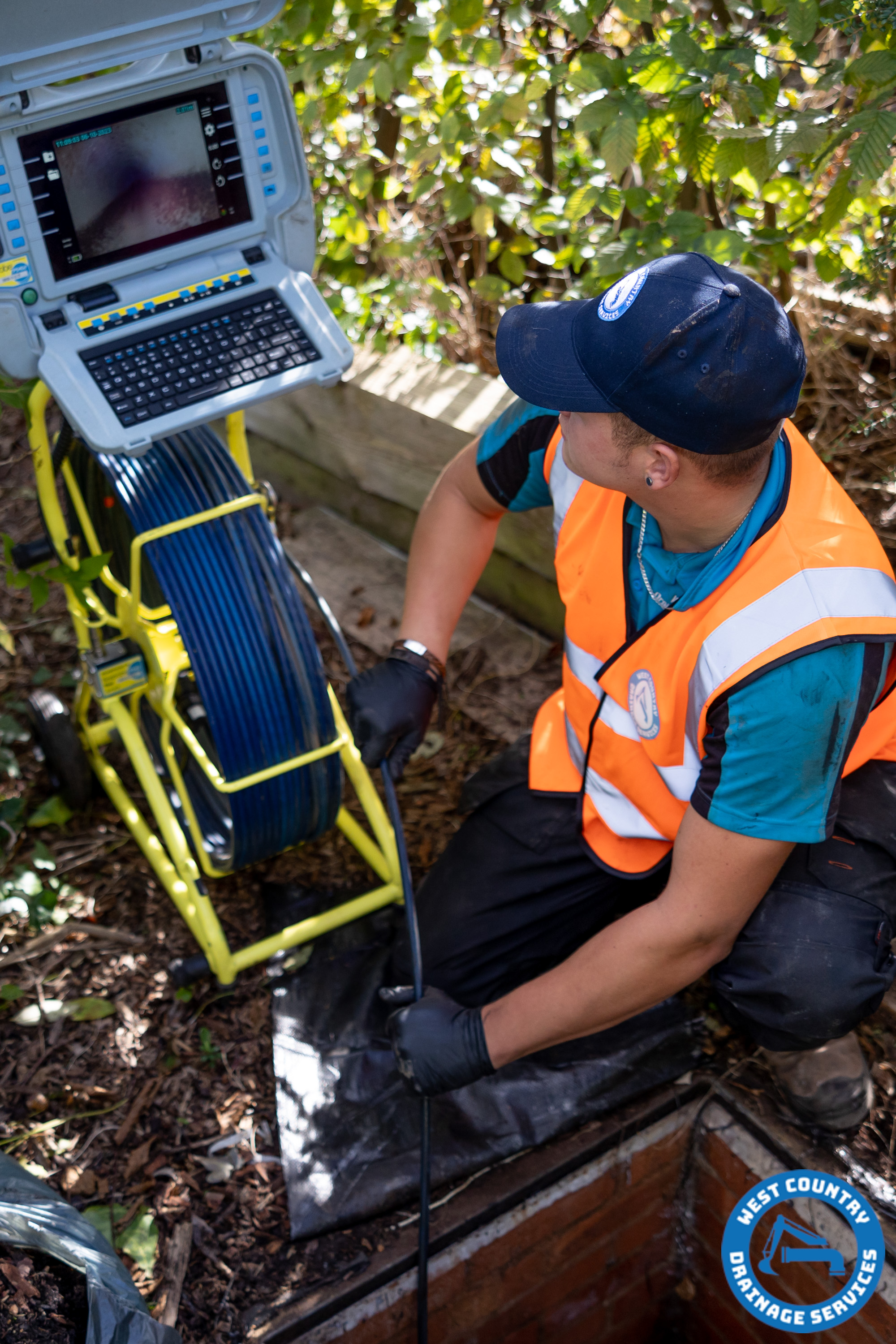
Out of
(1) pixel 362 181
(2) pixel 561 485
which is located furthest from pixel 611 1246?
(1) pixel 362 181

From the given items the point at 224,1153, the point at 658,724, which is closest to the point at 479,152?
the point at 658,724

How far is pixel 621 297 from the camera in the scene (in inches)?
60.1

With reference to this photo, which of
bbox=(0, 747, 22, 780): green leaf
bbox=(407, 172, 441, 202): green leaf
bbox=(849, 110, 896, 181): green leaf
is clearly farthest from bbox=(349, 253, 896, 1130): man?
bbox=(0, 747, 22, 780): green leaf

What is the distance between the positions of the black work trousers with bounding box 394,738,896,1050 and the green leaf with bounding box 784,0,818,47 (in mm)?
1391

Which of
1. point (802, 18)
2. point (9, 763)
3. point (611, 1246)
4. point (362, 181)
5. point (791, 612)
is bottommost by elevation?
point (611, 1246)

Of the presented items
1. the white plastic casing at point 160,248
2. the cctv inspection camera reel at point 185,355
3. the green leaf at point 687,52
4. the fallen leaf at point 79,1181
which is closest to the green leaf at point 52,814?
the cctv inspection camera reel at point 185,355

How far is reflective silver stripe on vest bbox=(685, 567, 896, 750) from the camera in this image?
1559 millimetres

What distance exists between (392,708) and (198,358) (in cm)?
81

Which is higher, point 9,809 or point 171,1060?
point 9,809

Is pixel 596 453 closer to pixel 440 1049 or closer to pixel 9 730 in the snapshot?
pixel 440 1049

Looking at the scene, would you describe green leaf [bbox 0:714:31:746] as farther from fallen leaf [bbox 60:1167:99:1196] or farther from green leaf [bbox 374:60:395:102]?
green leaf [bbox 374:60:395:102]

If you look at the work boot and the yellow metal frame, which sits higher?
the yellow metal frame

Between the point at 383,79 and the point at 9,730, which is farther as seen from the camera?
the point at 9,730

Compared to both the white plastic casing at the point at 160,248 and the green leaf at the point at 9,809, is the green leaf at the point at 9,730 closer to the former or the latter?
the green leaf at the point at 9,809
